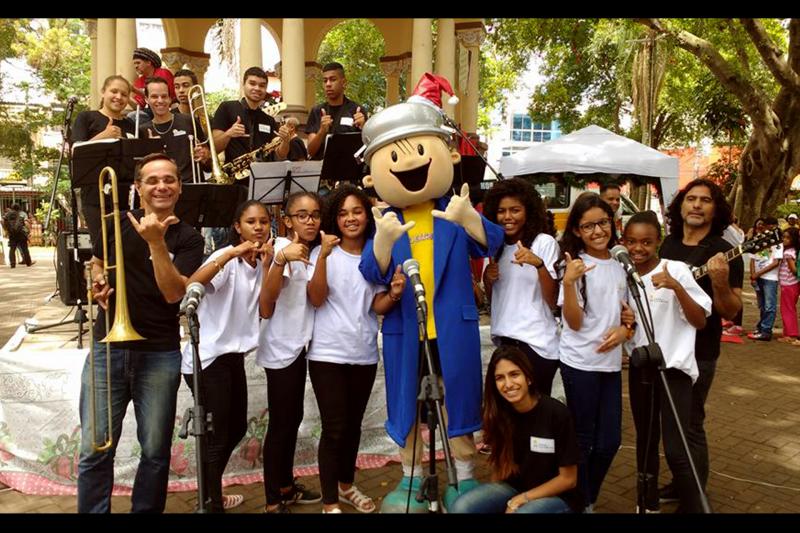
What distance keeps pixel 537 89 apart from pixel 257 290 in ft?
84.1

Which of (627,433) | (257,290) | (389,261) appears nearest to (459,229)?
(389,261)

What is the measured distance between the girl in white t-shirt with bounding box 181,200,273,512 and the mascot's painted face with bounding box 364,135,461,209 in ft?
2.65

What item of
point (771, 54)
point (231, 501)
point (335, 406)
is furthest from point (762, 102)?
point (231, 501)

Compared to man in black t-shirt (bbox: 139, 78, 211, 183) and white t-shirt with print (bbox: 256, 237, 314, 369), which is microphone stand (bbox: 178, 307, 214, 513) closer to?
white t-shirt with print (bbox: 256, 237, 314, 369)

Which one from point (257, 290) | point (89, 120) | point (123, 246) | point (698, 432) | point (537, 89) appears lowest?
point (698, 432)

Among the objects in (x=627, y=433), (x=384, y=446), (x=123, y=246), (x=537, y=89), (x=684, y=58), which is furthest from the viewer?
(x=537, y=89)

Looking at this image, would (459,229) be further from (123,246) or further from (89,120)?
(89,120)

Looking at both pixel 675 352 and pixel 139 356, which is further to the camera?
pixel 675 352

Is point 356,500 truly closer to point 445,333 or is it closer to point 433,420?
point 445,333

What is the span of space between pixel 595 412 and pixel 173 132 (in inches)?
202

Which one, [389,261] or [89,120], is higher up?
[89,120]

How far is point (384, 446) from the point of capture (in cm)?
541

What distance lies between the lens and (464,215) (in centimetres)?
368

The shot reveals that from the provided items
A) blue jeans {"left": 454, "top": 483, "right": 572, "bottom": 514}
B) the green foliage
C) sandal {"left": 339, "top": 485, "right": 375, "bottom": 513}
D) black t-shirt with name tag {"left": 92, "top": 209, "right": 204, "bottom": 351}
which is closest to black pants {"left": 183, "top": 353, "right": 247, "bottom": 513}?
black t-shirt with name tag {"left": 92, "top": 209, "right": 204, "bottom": 351}
